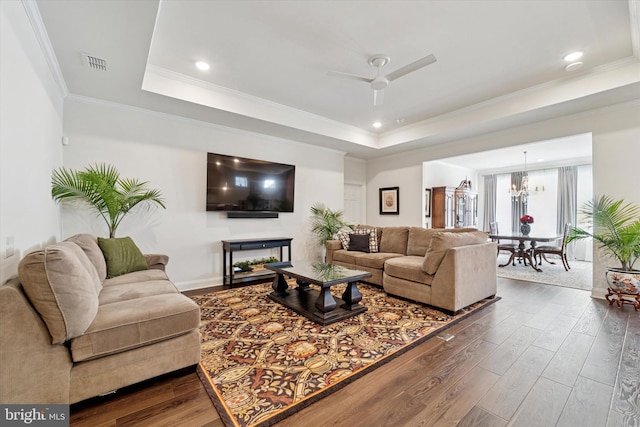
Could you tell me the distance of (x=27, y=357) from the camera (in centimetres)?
135

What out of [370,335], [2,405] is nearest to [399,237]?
[370,335]

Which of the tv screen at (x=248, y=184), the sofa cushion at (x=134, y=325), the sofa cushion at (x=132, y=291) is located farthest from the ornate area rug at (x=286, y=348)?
the tv screen at (x=248, y=184)

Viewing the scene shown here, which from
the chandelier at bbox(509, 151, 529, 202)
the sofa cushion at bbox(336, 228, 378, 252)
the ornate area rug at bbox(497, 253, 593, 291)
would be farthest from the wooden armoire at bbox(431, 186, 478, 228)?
the sofa cushion at bbox(336, 228, 378, 252)

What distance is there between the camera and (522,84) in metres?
3.64

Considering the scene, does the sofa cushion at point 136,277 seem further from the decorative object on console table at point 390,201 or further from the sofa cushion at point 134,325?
the decorative object on console table at point 390,201

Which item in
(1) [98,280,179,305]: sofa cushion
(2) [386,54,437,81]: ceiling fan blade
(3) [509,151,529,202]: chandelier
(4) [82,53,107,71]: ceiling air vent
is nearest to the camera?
(1) [98,280,179,305]: sofa cushion

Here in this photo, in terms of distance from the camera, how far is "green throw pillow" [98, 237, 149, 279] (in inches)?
112

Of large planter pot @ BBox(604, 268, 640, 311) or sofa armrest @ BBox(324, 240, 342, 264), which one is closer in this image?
large planter pot @ BBox(604, 268, 640, 311)

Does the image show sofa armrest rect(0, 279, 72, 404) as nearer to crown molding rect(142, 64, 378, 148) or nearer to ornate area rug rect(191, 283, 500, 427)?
ornate area rug rect(191, 283, 500, 427)

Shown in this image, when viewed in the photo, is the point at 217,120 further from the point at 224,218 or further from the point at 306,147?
the point at 306,147

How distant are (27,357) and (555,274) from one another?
7.20m

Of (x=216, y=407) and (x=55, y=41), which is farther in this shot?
(x=55, y=41)

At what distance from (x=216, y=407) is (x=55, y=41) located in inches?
126

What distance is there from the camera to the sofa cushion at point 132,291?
2.05 metres
